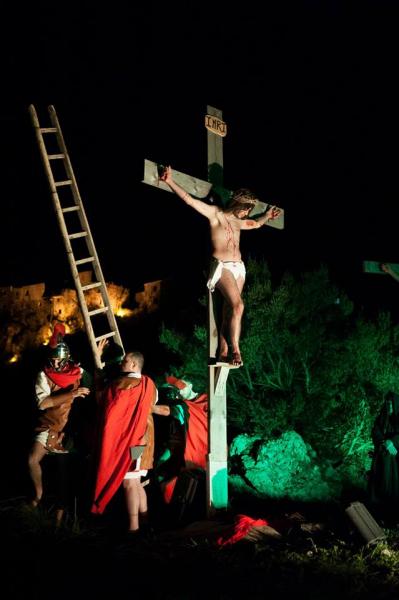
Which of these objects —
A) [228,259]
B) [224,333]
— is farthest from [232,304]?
[228,259]

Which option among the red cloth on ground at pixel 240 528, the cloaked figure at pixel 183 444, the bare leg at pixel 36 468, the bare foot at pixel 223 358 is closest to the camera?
the red cloth on ground at pixel 240 528

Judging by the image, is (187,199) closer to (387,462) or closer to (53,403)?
(53,403)

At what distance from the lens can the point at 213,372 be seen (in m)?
6.45

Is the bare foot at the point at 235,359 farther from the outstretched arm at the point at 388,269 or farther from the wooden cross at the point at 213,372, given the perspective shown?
the outstretched arm at the point at 388,269

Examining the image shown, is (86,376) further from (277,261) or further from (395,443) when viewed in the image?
(277,261)

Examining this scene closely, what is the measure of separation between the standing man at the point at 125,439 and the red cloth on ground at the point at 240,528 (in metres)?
0.89

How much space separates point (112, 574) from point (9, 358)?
66.9 ft

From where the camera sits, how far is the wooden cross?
245 inches

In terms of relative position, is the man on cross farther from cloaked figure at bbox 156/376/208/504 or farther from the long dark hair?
cloaked figure at bbox 156/376/208/504

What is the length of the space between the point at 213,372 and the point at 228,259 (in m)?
1.19

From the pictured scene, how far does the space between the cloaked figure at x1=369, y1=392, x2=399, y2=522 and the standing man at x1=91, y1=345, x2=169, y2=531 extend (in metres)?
3.49

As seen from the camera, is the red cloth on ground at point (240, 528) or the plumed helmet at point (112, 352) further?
the plumed helmet at point (112, 352)

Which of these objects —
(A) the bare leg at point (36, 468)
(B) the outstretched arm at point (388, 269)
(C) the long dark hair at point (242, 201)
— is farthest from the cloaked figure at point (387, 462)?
(A) the bare leg at point (36, 468)

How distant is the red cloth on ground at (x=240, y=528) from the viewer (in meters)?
5.58
